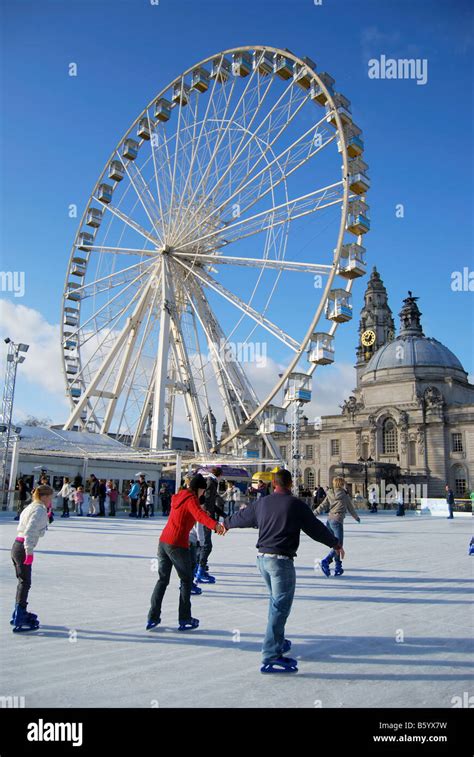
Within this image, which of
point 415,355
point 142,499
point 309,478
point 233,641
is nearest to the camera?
point 233,641

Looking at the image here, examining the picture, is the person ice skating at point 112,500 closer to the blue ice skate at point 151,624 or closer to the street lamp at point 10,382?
the street lamp at point 10,382

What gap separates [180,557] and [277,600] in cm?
159

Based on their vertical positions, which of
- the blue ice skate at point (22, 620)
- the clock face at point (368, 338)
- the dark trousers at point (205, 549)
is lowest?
the blue ice skate at point (22, 620)

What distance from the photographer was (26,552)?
643cm

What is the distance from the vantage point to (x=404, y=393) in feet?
238

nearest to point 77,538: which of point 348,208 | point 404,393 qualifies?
point 348,208

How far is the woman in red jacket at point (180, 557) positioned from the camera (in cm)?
643

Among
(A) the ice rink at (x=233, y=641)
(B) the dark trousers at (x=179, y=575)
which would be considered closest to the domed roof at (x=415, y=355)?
(A) the ice rink at (x=233, y=641)

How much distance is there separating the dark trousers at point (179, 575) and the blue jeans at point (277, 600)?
138cm

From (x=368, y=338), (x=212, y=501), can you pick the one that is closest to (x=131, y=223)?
Answer: (x=212, y=501)

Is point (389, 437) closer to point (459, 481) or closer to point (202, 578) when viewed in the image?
point (459, 481)

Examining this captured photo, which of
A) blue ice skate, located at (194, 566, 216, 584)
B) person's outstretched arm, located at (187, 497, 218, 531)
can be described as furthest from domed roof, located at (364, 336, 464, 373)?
person's outstretched arm, located at (187, 497, 218, 531)

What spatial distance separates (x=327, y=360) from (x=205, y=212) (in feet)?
34.8

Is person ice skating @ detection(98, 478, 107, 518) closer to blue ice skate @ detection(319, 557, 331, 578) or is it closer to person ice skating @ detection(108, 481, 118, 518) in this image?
person ice skating @ detection(108, 481, 118, 518)
